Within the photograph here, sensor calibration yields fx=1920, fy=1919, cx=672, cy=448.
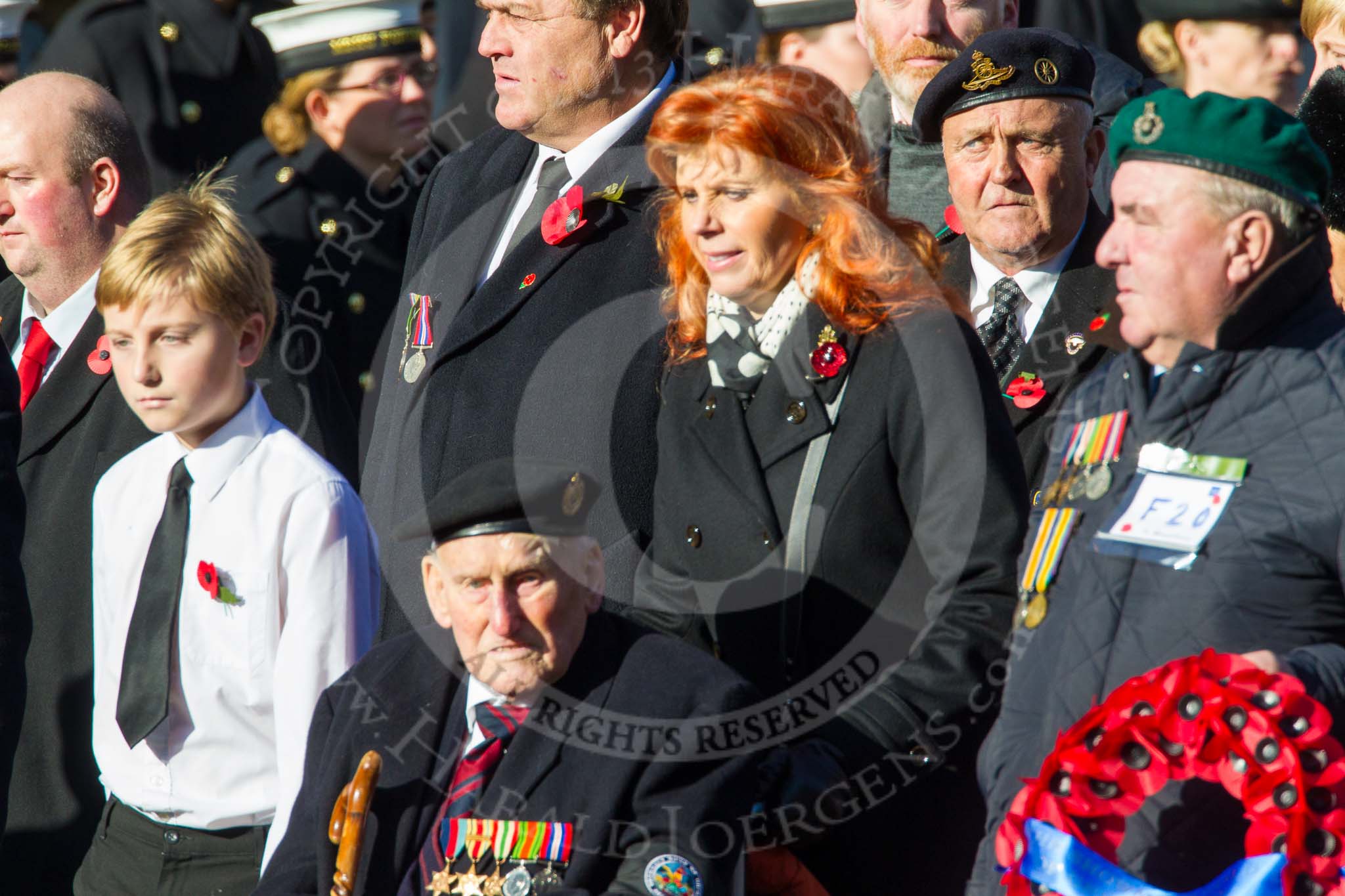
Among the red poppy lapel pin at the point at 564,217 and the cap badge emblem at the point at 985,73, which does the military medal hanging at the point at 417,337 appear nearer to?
the red poppy lapel pin at the point at 564,217

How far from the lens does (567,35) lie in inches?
171

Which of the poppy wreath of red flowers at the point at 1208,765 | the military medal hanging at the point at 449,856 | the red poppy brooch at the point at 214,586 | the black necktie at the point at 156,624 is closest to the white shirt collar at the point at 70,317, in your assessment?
the black necktie at the point at 156,624

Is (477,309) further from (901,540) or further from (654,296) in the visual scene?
(901,540)

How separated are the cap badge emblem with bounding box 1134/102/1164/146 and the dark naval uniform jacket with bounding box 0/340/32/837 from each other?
2.47 m

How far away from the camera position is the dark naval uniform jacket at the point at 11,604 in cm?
414

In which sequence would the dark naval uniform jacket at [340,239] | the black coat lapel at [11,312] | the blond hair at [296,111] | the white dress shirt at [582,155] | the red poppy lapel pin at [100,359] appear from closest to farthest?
1. the white dress shirt at [582,155]
2. the red poppy lapel pin at [100,359]
3. the black coat lapel at [11,312]
4. the dark naval uniform jacket at [340,239]
5. the blond hair at [296,111]

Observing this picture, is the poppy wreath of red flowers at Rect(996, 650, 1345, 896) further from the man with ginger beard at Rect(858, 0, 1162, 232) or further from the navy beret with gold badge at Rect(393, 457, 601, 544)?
the man with ginger beard at Rect(858, 0, 1162, 232)

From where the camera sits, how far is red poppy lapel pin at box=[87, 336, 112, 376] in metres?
4.86

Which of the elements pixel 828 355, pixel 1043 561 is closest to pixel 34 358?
pixel 828 355

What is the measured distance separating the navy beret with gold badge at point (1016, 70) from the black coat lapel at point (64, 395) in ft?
7.29

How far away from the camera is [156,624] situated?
409 cm

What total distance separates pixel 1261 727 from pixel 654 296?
1.84 m

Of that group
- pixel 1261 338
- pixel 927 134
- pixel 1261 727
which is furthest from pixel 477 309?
pixel 1261 727

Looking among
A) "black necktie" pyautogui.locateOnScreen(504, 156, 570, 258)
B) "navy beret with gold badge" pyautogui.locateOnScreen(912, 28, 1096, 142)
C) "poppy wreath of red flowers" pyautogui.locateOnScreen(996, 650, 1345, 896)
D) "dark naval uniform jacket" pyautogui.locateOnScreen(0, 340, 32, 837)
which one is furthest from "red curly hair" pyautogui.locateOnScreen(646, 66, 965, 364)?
"dark naval uniform jacket" pyautogui.locateOnScreen(0, 340, 32, 837)
